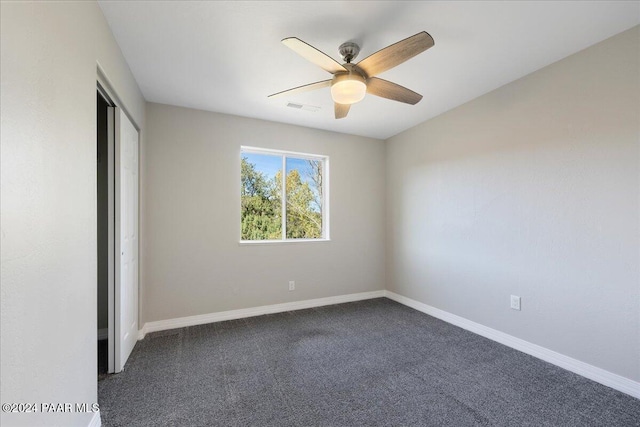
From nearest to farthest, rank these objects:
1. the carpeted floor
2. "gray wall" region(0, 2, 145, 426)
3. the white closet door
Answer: "gray wall" region(0, 2, 145, 426) < the carpeted floor < the white closet door

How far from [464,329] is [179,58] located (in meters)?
3.86

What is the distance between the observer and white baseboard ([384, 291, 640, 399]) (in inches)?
77.7

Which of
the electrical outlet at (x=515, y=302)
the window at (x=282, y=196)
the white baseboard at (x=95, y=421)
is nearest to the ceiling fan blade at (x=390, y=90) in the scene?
the window at (x=282, y=196)

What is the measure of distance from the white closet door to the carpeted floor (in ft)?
0.71

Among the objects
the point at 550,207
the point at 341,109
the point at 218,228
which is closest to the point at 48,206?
the point at 341,109

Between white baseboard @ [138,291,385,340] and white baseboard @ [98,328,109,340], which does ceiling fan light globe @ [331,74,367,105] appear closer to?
white baseboard @ [138,291,385,340]

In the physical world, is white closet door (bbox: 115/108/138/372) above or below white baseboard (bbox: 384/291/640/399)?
above

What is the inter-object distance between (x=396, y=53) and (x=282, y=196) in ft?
8.23

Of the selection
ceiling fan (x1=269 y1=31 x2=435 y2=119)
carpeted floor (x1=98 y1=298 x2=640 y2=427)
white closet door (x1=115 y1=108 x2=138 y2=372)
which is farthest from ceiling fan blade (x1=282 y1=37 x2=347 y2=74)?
A: carpeted floor (x1=98 y1=298 x2=640 y2=427)

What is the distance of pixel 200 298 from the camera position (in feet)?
10.6

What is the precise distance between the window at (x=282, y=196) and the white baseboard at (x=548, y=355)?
6.28 ft

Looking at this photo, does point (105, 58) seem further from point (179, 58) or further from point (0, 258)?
point (0, 258)

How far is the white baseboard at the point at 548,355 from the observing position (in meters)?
1.97

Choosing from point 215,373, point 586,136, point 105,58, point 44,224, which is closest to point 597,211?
point 586,136
